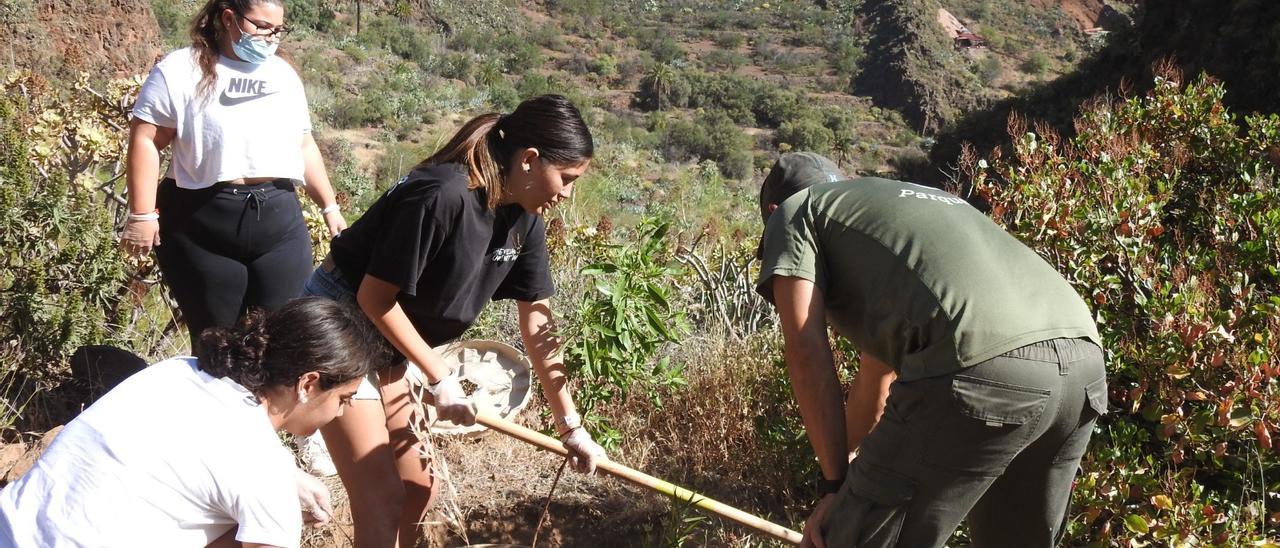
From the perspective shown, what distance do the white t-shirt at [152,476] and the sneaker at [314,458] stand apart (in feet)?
5.45

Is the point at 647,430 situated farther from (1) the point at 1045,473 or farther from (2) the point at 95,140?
(2) the point at 95,140

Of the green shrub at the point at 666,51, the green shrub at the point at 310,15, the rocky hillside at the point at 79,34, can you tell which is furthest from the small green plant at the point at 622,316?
the green shrub at the point at 666,51

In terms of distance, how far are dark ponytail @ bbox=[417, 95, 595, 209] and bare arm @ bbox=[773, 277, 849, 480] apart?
53cm

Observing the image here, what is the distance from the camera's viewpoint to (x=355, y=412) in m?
Result: 2.20

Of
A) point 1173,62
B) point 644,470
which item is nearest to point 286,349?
point 644,470

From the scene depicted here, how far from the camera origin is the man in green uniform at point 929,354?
1803 mm

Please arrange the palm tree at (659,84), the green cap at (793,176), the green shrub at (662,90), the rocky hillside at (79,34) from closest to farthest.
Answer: the green cap at (793,176), the rocky hillside at (79,34), the green shrub at (662,90), the palm tree at (659,84)

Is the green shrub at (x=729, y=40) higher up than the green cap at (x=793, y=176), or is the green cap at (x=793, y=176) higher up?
the green cap at (x=793, y=176)

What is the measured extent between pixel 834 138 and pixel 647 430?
86.3ft

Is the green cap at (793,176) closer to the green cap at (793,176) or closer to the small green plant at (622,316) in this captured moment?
the green cap at (793,176)

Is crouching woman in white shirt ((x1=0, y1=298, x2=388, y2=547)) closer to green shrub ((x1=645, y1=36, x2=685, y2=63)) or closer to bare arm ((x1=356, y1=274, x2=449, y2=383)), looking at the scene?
bare arm ((x1=356, y1=274, x2=449, y2=383))

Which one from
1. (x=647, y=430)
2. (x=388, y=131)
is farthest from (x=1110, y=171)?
(x=388, y=131)

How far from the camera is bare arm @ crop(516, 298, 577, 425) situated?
2.49 m

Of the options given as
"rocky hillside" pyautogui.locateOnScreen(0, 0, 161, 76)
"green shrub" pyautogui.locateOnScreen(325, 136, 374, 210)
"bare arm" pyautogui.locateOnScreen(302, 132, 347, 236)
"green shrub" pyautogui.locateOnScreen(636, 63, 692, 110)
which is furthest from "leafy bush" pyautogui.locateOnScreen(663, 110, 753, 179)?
"bare arm" pyautogui.locateOnScreen(302, 132, 347, 236)
